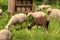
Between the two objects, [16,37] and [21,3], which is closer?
[16,37]

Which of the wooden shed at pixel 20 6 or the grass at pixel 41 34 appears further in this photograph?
the wooden shed at pixel 20 6

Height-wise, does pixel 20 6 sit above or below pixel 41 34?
below

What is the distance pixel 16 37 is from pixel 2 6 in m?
7.90

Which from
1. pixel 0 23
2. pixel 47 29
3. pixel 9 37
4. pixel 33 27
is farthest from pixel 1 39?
pixel 0 23

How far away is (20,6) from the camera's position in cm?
1344

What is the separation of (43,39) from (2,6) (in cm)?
921

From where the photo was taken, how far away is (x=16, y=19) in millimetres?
9891

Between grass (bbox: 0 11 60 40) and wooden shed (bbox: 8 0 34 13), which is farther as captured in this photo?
wooden shed (bbox: 8 0 34 13)

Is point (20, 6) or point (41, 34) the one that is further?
point (20, 6)

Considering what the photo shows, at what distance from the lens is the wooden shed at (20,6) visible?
13.3 meters

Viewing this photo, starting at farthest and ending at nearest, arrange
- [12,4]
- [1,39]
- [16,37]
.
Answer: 1. [12,4]
2. [16,37]
3. [1,39]

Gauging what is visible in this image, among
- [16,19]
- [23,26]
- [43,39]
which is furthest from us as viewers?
[23,26]

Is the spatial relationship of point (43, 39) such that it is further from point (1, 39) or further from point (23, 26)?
point (23, 26)

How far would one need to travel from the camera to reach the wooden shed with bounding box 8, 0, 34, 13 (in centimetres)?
1333
